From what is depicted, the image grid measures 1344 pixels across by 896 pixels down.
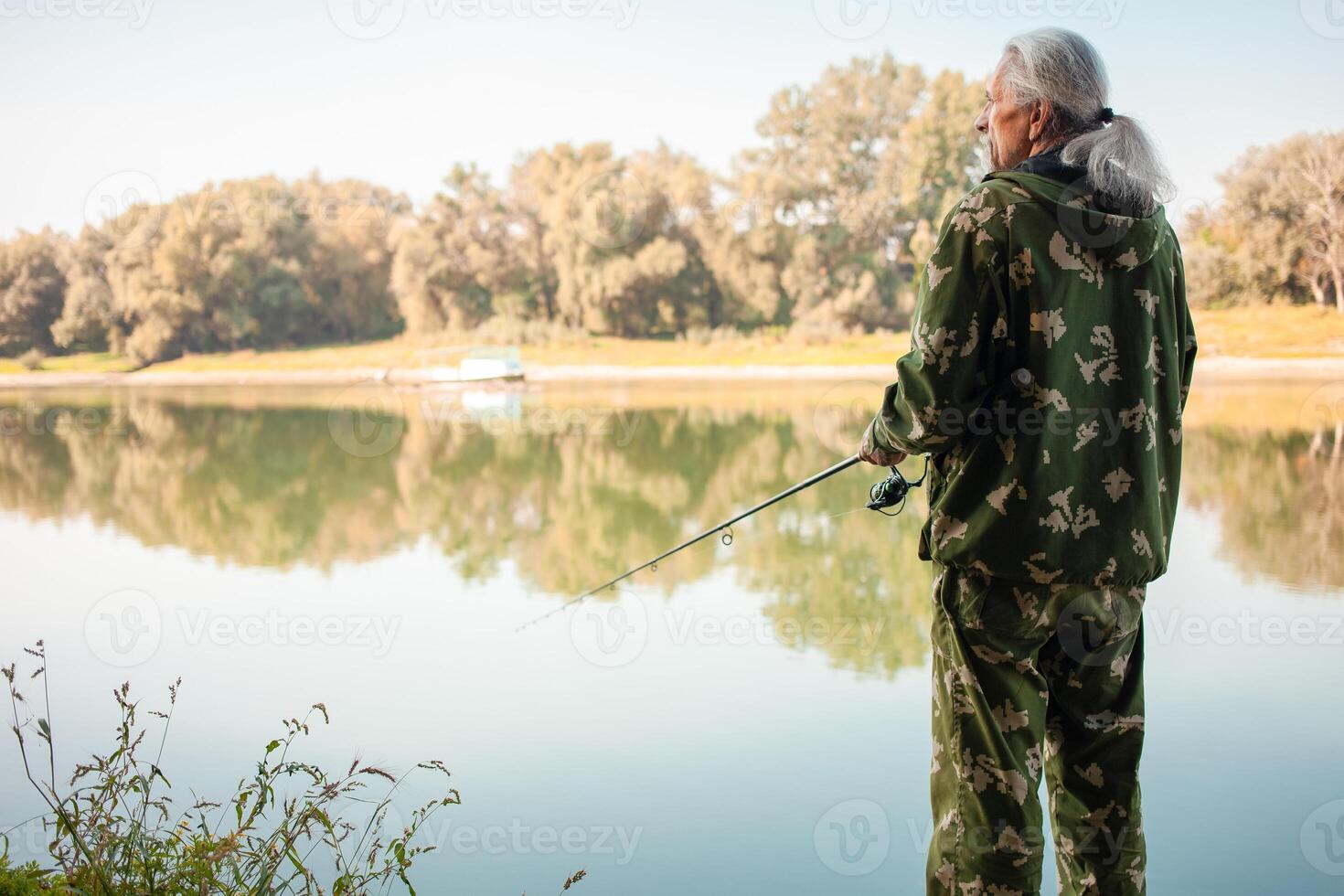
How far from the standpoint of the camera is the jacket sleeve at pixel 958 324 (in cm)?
164

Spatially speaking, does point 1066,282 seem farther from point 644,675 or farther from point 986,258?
point 644,675

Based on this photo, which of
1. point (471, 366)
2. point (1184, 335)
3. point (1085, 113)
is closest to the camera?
point (1085, 113)

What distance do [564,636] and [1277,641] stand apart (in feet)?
9.00

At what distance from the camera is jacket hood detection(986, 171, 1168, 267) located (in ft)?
5.39

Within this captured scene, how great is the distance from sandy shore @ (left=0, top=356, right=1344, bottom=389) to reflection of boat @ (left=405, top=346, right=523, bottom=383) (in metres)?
0.36

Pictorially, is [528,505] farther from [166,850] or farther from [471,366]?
[471,366]

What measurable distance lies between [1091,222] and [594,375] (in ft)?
86.3

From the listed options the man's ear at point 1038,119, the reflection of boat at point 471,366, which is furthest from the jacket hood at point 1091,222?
the reflection of boat at point 471,366

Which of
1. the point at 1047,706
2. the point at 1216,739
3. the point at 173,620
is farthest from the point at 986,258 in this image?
the point at 173,620

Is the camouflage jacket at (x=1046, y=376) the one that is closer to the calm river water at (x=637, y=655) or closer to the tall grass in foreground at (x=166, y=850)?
the tall grass in foreground at (x=166, y=850)

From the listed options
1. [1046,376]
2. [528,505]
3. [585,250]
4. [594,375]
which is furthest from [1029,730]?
[585,250]

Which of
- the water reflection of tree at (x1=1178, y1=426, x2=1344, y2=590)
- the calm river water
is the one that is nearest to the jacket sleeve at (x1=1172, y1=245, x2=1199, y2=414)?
the calm river water

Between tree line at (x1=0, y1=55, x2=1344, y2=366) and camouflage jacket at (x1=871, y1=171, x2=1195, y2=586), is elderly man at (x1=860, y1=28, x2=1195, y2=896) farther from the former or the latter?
tree line at (x1=0, y1=55, x2=1344, y2=366)

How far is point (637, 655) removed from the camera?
14.4 ft
